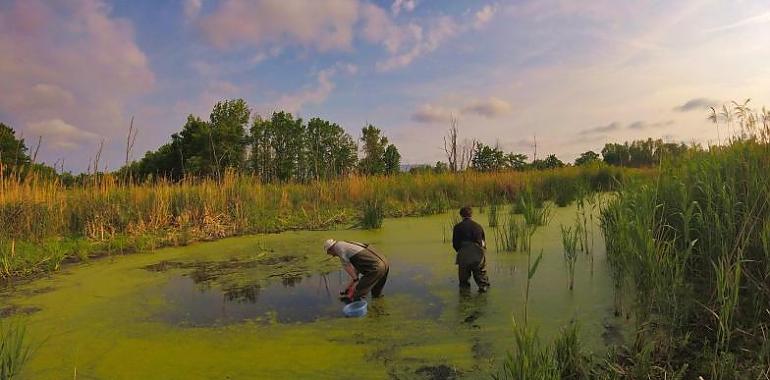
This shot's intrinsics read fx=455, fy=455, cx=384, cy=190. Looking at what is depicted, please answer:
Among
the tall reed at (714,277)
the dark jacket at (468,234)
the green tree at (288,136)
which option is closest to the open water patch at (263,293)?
the dark jacket at (468,234)

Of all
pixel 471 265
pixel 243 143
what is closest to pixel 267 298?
pixel 471 265

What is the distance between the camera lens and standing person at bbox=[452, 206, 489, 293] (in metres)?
4.12

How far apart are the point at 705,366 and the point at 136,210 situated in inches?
323

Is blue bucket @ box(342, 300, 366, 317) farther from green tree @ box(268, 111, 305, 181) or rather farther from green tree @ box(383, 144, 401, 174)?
green tree @ box(268, 111, 305, 181)

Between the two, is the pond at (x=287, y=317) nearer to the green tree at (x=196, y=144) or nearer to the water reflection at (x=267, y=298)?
the water reflection at (x=267, y=298)

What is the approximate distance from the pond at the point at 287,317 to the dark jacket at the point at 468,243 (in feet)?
1.00

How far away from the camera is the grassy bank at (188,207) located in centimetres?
670

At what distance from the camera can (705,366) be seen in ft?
7.44

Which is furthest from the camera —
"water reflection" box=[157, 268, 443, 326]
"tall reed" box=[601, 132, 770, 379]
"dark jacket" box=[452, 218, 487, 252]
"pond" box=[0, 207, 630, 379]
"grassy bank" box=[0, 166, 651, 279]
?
→ "grassy bank" box=[0, 166, 651, 279]

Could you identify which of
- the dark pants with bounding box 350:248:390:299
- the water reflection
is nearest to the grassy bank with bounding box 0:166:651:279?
the water reflection

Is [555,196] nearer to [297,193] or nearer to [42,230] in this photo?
[297,193]

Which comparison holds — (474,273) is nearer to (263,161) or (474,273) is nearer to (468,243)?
(468,243)

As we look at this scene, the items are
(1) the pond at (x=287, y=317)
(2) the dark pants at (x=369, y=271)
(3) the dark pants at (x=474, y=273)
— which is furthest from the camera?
(3) the dark pants at (x=474, y=273)

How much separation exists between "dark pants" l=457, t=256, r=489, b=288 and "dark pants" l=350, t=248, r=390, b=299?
715mm
